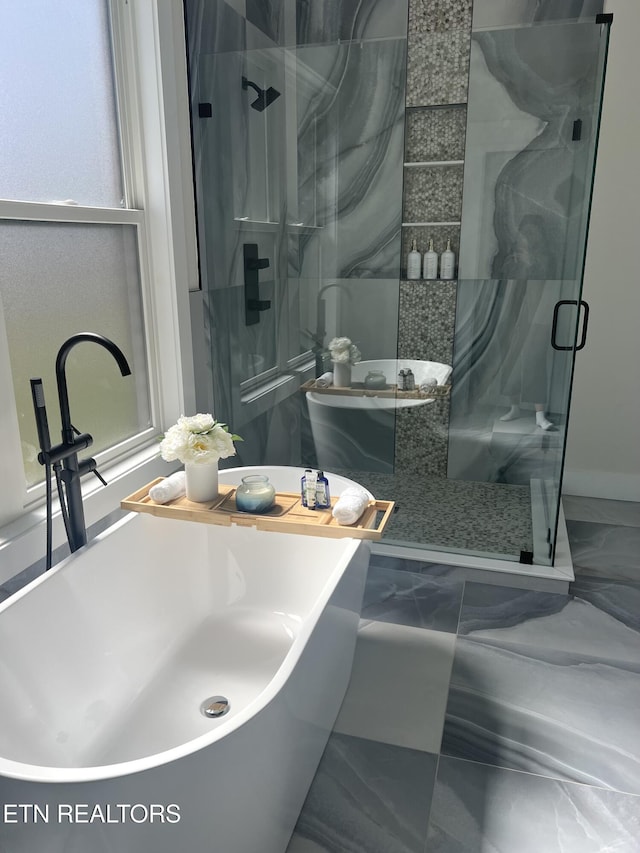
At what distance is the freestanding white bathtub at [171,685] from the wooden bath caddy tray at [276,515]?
62 millimetres

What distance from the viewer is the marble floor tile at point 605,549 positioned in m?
3.14

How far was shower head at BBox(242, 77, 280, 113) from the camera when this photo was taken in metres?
3.00

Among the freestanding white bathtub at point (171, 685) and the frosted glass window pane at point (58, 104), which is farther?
the frosted glass window pane at point (58, 104)

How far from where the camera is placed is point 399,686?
7.72 ft

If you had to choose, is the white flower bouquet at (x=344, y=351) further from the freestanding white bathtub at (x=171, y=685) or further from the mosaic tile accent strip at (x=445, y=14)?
the mosaic tile accent strip at (x=445, y=14)

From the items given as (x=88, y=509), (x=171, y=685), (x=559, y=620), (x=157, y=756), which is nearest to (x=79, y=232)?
(x=88, y=509)

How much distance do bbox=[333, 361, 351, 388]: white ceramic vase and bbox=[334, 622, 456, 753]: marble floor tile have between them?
1.16m

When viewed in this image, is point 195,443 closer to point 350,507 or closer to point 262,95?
point 350,507

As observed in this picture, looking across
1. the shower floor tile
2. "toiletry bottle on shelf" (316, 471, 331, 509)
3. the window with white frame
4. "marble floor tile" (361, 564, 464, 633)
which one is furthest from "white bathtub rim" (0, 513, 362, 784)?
the shower floor tile

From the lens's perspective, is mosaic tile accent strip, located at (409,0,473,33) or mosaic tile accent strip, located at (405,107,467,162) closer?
mosaic tile accent strip, located at (405,107,467,162)

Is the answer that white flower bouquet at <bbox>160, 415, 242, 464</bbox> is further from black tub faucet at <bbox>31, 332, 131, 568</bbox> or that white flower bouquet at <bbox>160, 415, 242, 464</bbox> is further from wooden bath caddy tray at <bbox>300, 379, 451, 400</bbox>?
wooden bath caddy tray at <bbox>300, 379, 451, 400</bbox>

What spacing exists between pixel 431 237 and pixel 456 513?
1.34 metres

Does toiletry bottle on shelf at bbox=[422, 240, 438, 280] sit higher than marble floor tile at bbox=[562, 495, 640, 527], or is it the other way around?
toiletry bottle on shelf at bbox=[422, 240, 438, 280]

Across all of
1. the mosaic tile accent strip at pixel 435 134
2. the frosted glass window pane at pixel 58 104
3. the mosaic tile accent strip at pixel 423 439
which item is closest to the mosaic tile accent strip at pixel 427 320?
the mosaic tile accent strip at pixel 423 439
